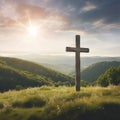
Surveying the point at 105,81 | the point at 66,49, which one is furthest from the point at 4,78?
the point at 66,49

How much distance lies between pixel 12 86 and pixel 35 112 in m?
157

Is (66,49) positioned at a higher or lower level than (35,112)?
higher

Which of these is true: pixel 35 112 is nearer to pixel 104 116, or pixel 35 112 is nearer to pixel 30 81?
pixel 104 116

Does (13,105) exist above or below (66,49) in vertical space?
below

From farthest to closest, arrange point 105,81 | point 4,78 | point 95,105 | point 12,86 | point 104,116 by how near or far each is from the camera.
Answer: point 4,78, point 12,86, point 105,81, point 95,105, point 104,116

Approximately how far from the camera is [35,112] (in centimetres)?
1511

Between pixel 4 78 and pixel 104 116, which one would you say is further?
pixel 4 78

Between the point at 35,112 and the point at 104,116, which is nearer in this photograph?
the point at 104,116

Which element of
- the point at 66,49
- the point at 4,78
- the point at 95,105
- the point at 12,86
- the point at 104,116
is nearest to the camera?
the point at 104,116

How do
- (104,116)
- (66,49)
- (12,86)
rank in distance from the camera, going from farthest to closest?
(12,86) → (66,49) → (104,116)

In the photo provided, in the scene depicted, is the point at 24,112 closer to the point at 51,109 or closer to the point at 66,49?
the point at 51,109

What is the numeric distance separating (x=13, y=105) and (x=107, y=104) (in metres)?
6.31

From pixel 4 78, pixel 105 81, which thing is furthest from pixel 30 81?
pixel 105 81

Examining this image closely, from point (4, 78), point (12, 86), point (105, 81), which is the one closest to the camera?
point (105, 81)
